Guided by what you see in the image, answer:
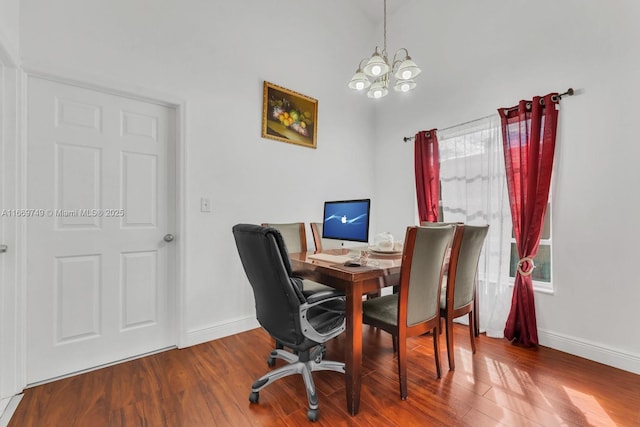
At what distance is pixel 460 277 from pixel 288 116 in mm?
2161

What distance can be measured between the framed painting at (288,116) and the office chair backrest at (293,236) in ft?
2.99

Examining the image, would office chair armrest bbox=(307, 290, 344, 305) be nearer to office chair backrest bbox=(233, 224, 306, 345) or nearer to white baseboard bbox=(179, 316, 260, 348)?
office chair backrest bbox=(233, 224, 306, 345)

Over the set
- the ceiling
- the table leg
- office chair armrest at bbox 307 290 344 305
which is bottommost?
the table leg

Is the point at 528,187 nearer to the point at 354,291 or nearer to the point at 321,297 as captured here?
the point at 354,291

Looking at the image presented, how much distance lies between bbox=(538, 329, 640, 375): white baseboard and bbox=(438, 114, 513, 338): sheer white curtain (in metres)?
0.32

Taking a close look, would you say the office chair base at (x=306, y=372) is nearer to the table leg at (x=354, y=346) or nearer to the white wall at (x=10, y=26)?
the table leg at (x=354, y=346)

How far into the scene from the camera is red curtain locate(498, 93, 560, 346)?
219cm

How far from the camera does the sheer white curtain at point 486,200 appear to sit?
2492mm

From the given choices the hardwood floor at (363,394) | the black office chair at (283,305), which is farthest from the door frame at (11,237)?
the black office chair at (283,305)

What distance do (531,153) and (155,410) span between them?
10.2 feet

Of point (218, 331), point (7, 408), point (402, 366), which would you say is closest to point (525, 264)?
point (402, 366)

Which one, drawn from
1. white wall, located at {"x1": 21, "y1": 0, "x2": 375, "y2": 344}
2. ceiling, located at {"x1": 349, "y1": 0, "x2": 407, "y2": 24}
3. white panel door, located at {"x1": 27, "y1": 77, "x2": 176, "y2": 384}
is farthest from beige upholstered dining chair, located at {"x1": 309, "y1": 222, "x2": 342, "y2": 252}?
ceiling, located at {"x1": 349, "y1": 0, "x2": 407, "y2": 24}

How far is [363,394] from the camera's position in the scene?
1.62 m

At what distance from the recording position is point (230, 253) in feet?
8.15
